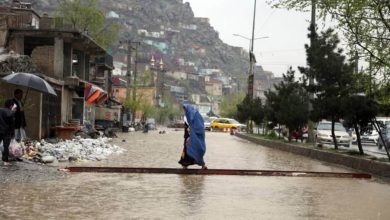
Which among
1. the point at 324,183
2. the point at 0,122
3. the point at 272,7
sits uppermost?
the point at 272,7

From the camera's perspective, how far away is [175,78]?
179 m

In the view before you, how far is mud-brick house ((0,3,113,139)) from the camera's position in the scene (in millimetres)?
26305

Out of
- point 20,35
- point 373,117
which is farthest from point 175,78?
point 373,117

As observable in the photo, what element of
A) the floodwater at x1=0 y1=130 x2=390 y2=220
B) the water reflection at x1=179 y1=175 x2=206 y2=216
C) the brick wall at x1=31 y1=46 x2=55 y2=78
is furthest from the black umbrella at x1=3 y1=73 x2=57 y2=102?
the brick wall at x1=31 y1=46 x2=55 y2=78

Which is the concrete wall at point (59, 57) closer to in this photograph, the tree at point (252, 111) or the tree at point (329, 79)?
the tree at point (329, 79)

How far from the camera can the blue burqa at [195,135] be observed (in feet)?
A: 51.0

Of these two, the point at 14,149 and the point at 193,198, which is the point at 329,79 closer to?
the point at 14,149

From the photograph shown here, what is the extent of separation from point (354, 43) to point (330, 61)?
6.94 m

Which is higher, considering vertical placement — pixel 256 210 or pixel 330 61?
pixel 330 61

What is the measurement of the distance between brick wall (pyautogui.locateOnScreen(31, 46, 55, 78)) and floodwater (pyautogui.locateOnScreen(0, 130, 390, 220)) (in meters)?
18.5

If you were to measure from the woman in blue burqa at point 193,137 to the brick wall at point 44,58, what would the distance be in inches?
698

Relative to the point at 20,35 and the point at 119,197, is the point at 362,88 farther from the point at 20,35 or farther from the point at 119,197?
the point at 20,35

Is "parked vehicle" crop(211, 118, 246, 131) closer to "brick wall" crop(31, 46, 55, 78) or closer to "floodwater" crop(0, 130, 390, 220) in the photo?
"brick wall" crop(31, 46, 55, 78)

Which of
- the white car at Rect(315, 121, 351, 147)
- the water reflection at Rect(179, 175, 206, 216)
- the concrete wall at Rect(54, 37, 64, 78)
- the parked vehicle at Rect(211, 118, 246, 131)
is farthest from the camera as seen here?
the parked vehicle at Rect(211, 118, 246, 131)
